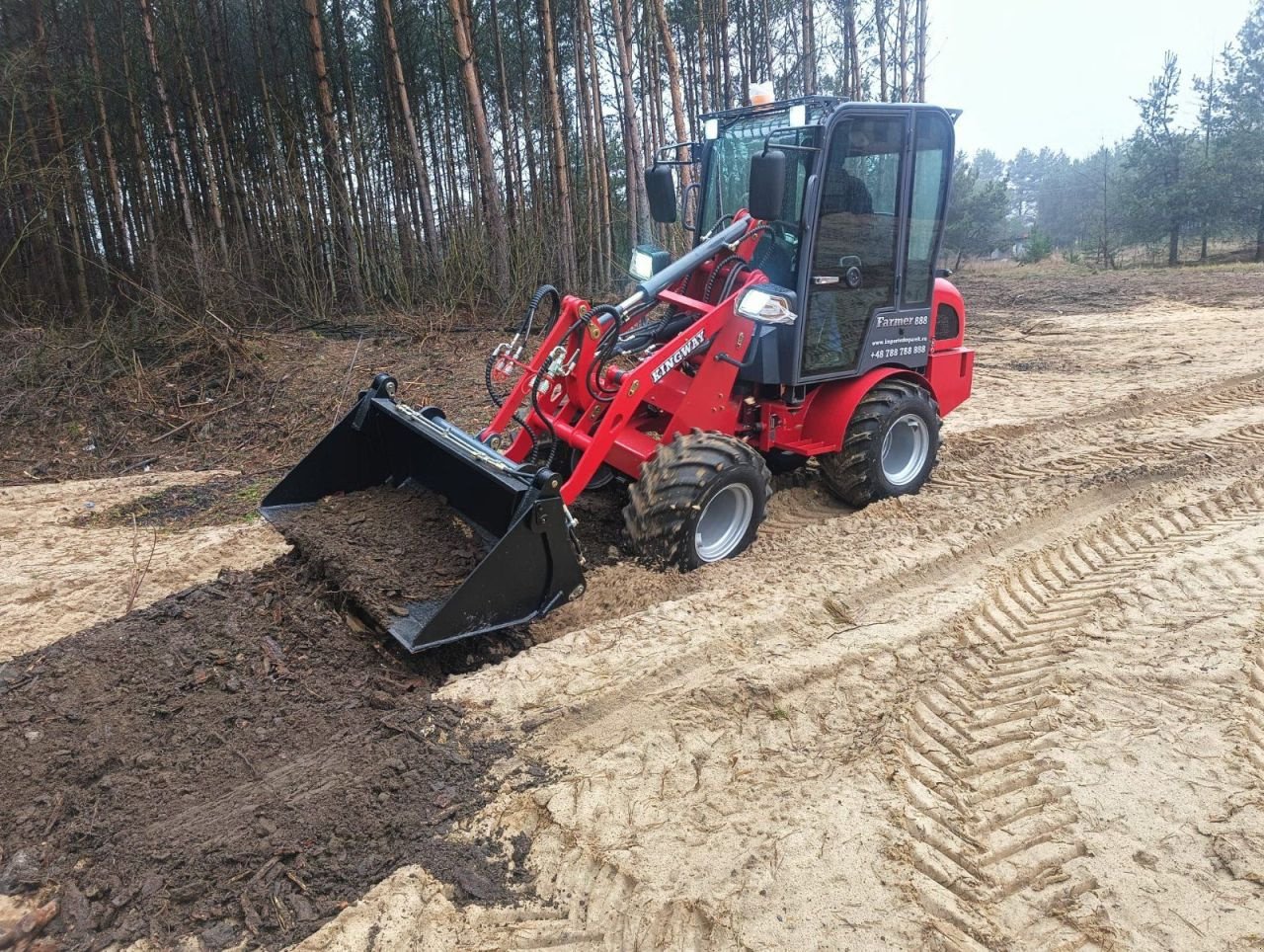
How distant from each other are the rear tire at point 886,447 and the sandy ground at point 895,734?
162mm

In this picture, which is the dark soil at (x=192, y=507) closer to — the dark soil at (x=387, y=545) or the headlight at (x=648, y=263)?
the dark soil at (x=387, y=545)

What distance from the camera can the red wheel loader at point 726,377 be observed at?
4.34 meters

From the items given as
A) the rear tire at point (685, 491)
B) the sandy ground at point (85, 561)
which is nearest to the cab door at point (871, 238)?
the rear tire at point (685, 491)

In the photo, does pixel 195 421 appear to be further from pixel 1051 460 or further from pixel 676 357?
pixel 1051 460

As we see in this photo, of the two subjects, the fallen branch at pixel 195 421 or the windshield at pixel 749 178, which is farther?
the fallen branch at pixel 195 421

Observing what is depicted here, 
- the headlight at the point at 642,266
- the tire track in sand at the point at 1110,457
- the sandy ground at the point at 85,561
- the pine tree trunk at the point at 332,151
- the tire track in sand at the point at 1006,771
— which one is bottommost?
the tire track in sand at the point at 1006,771

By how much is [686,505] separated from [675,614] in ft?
1.81

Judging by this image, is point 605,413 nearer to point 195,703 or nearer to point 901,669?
point 901,669

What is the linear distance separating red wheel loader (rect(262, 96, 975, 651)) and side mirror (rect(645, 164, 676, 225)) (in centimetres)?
2

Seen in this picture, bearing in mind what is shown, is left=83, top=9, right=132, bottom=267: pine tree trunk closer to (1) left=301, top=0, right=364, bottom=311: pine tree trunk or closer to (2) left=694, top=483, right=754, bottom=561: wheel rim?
(1) left=301, top=0, right=364, bottom=311: pine tree trunk

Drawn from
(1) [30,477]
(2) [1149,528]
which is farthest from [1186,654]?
(1) [30,477]

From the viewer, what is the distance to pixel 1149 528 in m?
5.07

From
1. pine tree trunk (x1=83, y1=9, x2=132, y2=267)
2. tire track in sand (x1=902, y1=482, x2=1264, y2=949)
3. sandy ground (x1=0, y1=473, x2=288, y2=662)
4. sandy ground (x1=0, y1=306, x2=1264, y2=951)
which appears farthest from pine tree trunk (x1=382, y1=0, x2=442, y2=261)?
tire track in sand (x1=902, y1=482, x2=1264, y2=949)

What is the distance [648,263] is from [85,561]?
3.72 m
